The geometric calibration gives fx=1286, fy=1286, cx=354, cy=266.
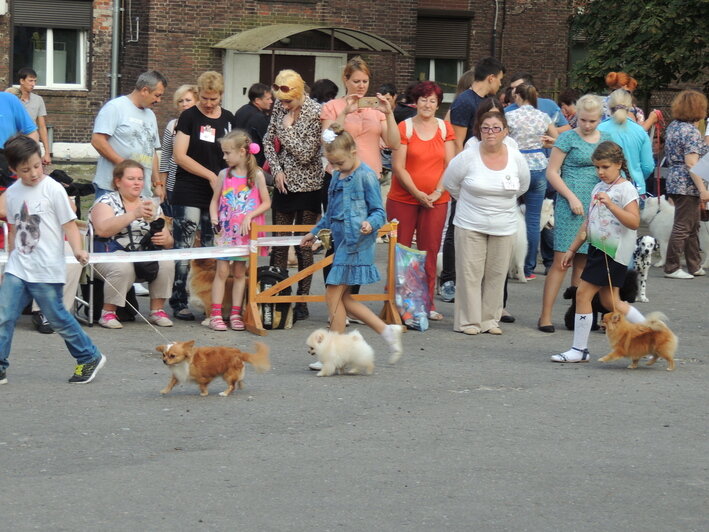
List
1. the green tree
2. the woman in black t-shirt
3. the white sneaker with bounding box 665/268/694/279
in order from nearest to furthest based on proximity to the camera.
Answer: the woman in black t-shirt < the white sneaker with bounding box 665/268/694/279 < the green tree

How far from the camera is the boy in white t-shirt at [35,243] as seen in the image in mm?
8102

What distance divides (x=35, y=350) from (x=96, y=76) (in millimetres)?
21331

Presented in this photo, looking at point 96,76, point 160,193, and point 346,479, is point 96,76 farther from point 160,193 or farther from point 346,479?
point 346,479

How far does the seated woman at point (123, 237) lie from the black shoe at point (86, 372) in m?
1.98

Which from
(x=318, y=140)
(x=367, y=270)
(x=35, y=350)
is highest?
(x=318, y=140)

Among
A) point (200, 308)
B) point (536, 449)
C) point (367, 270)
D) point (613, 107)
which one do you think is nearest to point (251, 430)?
point (536, 449)

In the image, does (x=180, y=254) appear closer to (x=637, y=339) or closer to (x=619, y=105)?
(x=637, y=339)

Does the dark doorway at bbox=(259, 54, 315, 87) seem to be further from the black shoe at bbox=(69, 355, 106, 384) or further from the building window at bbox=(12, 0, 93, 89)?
the black shoe at bbox=(69, 355, 106, 384)

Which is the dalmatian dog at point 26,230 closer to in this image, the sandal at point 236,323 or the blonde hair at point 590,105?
the sandal at point 236,323

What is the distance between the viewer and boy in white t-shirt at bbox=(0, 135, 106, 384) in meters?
8.10

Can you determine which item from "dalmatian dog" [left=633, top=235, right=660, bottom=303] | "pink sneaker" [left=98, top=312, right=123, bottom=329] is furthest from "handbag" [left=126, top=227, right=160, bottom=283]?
"dalmatian dog" [left=633, top=235, right=660, bottom=303]

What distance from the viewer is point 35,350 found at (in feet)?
31.2

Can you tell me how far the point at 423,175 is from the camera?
1091cm

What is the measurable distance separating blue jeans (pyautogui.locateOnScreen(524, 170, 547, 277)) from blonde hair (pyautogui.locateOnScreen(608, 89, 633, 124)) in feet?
3.84
